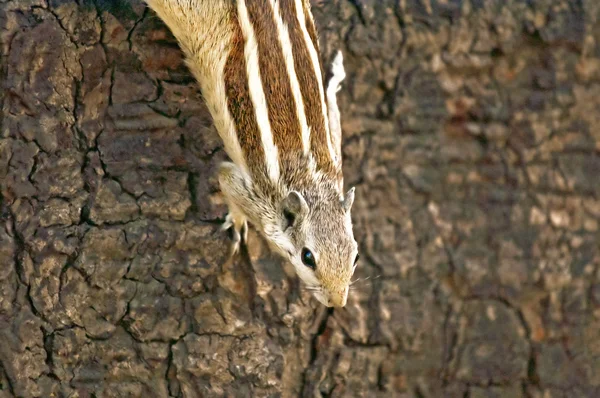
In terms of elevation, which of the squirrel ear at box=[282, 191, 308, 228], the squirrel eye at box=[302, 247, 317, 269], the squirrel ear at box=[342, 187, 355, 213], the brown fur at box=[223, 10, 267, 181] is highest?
the brown fur at box=[223, 10, 267, 181]

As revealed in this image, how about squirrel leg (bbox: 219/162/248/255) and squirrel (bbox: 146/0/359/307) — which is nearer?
squirrel (bbox: 146/0/359/307)

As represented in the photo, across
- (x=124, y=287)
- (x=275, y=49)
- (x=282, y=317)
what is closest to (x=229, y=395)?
(x=282, y=317)

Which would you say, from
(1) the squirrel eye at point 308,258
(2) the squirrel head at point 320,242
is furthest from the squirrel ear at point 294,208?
(1) the squirrel eye at point 308,258

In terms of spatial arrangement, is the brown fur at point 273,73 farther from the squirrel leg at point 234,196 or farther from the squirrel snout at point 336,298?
the squirrel snout at point 336,298

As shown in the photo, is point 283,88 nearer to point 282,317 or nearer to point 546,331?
point 282,317

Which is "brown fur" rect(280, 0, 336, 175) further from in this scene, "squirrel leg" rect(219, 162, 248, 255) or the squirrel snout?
the squirrel snout

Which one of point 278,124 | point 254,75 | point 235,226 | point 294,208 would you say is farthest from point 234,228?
point 254,75

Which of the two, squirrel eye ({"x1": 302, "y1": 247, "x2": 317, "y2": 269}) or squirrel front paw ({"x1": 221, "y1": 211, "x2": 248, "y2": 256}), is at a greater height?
squirrel front paw ({"x1": 221, "y1": 211, "x2": 248, "y2": 256})

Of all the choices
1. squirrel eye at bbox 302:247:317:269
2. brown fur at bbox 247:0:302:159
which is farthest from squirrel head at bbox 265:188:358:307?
brown fur at bbox 247:0:302:159

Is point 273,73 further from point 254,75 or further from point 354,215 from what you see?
point 354,215
